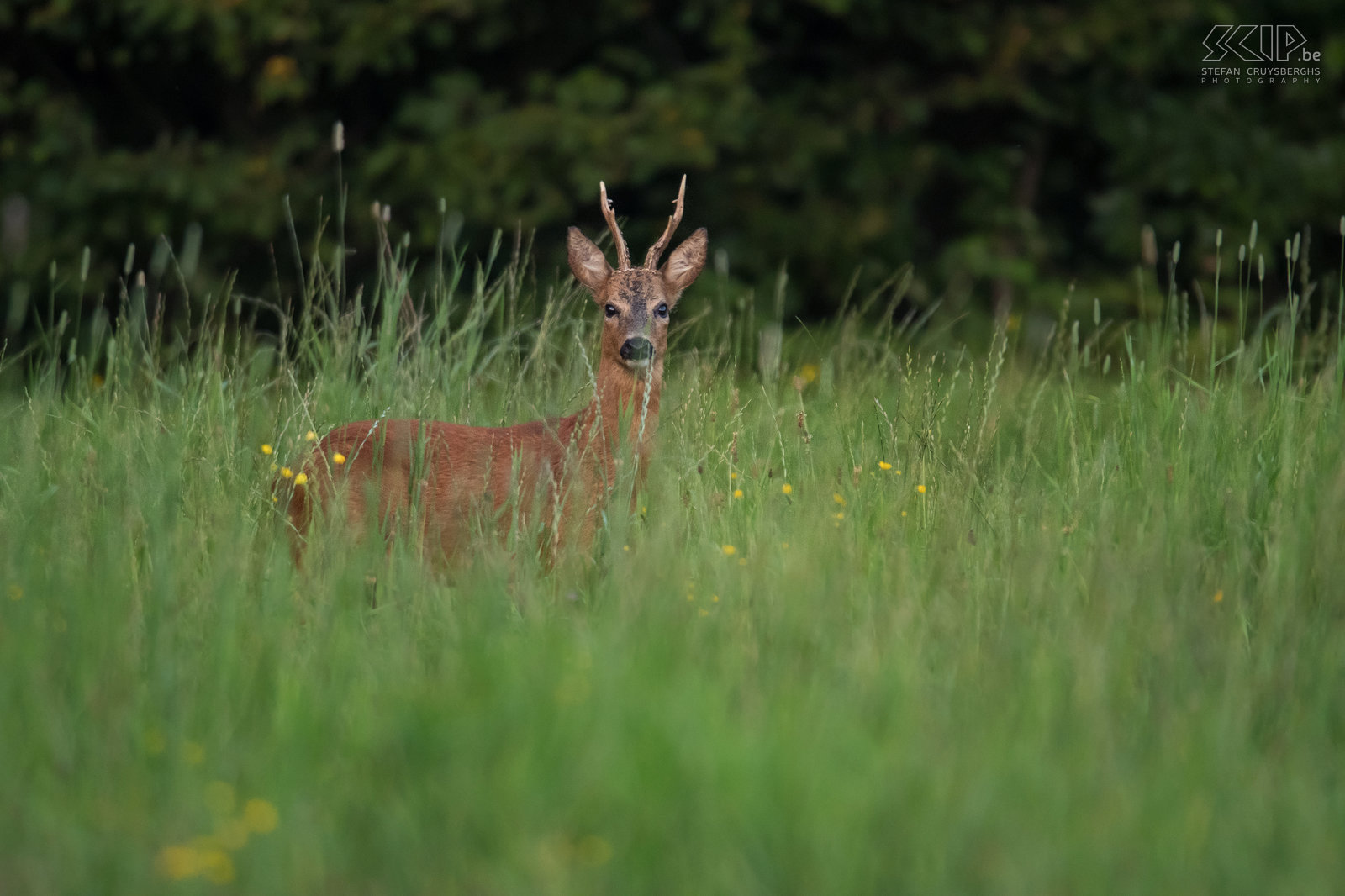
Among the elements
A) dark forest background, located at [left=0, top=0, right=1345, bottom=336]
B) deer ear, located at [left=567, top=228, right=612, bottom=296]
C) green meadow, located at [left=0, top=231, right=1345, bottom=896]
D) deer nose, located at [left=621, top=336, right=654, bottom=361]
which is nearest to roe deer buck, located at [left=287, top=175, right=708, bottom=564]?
deer nose, located at [left=621, top=336, right=654, bottom=361]

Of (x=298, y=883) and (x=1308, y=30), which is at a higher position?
(x=1308, y=30)

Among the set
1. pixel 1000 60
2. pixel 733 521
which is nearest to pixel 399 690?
pixel 733 521

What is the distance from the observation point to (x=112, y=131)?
10.3 meters

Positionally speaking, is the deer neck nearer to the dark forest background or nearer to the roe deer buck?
the roe deer buck

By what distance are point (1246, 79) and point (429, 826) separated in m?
8.48

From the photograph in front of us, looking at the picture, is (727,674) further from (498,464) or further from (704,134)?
(704,134)

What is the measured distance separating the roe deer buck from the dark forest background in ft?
12.6

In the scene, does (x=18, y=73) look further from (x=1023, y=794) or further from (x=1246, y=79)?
(x=1023, y=794)

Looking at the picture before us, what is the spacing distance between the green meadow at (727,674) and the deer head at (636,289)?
25 centimetres

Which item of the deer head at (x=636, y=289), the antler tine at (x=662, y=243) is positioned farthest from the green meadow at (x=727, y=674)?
the antler tine at (x=662, y=243)

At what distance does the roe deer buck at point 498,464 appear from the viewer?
12.3 ft

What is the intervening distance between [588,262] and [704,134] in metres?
3.82

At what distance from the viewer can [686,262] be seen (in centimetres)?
483

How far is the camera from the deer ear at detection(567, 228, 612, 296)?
4723 millimetres
